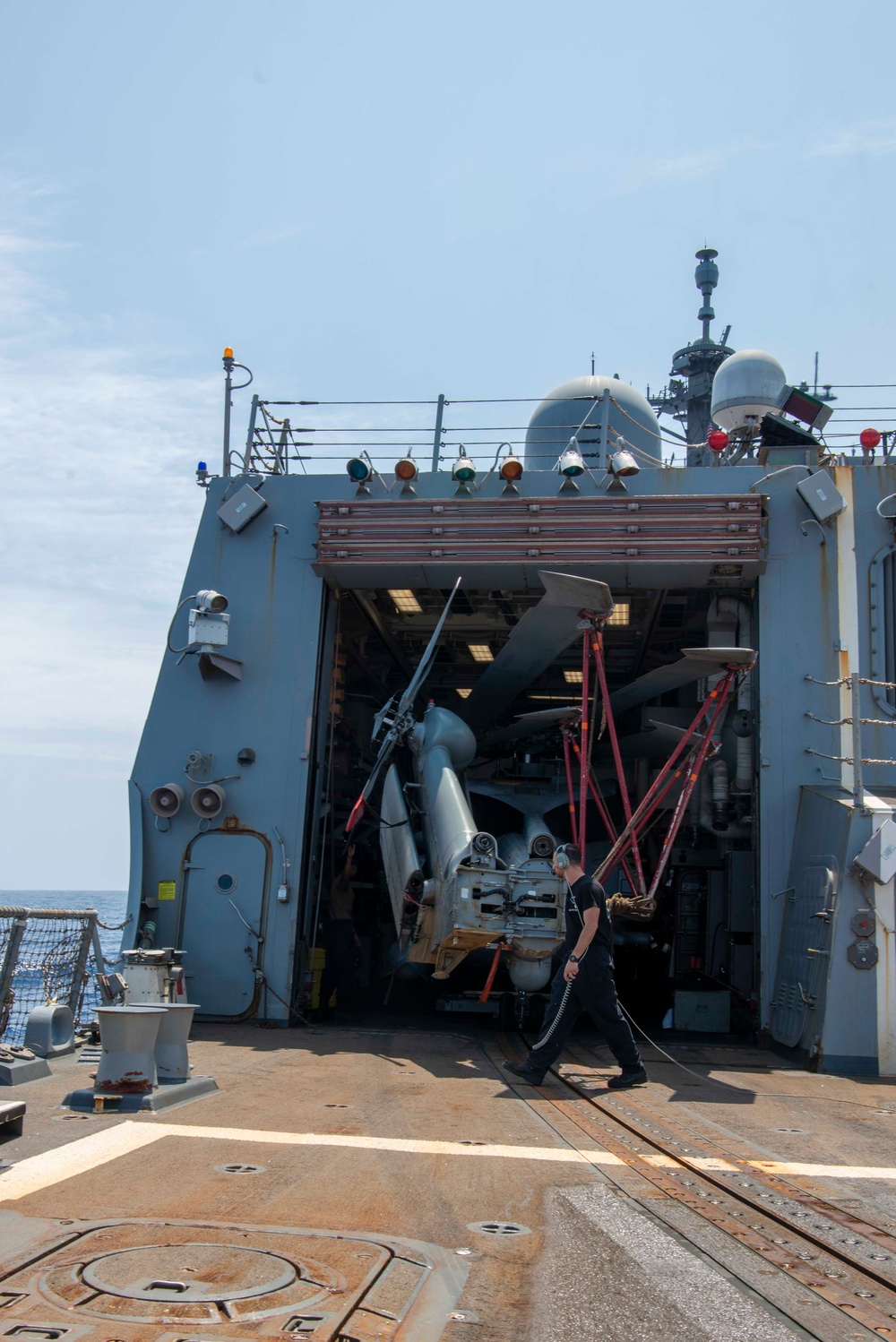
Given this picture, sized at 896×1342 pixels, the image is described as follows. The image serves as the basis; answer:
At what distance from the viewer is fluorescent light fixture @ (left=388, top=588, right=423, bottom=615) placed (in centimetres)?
1608

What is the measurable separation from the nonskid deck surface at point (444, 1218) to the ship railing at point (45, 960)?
0.93 metres

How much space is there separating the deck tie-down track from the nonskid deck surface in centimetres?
2

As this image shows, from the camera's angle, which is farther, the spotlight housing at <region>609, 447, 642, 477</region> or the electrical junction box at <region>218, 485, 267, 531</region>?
the electrical junction box at <region>218, 485, 267, 531</region>

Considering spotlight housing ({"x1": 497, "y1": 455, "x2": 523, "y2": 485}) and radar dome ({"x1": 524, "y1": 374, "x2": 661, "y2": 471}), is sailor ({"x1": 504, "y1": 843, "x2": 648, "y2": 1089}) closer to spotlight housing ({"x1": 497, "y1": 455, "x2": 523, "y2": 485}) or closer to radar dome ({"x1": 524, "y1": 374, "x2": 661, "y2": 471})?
spotlight housing ({"x1": 497, "y1": 455, "x2": 523, "y2": 485})

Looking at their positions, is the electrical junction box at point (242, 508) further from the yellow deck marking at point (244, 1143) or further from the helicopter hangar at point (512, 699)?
the yellow deck marking at point (244, 1143)

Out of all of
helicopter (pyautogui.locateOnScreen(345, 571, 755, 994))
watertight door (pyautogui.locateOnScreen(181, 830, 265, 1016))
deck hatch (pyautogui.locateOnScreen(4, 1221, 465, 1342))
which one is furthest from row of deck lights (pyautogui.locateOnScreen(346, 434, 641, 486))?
deck hatch (pyautogui.locateOnScreen(4, 1221, 465, 1342))

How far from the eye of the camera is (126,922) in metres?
13.1

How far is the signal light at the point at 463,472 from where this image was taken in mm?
13719

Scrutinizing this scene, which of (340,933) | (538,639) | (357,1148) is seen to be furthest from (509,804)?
(357,1148)

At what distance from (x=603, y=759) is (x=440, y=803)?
6020 millimetres

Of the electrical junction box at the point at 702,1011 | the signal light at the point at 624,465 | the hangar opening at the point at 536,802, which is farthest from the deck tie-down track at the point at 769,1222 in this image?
the signal light at the point at 624,465

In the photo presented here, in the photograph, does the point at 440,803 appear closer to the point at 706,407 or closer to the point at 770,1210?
the point at 770,1210

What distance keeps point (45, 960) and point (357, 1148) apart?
4180mm

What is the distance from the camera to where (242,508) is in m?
14.2
